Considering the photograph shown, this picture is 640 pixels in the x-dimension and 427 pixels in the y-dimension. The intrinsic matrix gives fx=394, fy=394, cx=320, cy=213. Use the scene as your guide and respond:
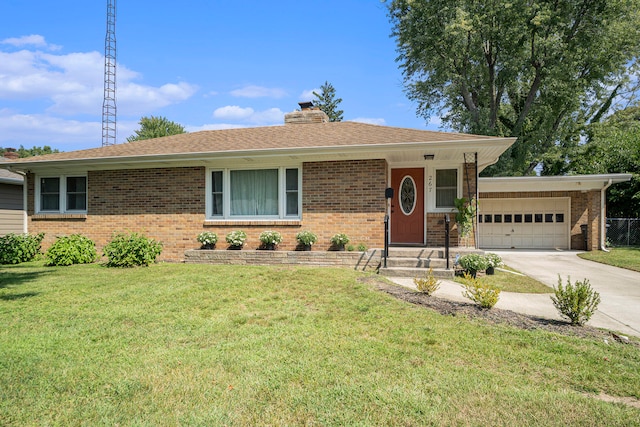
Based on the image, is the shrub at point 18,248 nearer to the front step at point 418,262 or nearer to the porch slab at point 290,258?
the porch slab at point 290,258

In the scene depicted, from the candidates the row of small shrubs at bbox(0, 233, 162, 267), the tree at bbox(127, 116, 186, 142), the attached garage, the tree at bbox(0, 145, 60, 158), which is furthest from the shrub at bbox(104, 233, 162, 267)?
the tree at bbox(0, 145, 60, 158)

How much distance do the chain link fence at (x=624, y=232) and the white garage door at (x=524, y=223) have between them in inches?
131

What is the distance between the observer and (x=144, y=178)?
11391 millimetres

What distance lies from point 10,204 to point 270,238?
436 inches

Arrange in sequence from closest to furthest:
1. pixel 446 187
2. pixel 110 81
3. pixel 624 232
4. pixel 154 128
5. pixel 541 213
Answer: pixel 446 187 < pixel 541 213 < pixel 624 232 < pixel 110 81 < pixel 154 128

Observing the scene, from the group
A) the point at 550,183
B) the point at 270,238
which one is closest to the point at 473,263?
the point at 270,238

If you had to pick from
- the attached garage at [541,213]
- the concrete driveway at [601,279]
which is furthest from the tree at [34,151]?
the concrete driveway at [601,279]

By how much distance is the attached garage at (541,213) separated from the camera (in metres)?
14.8

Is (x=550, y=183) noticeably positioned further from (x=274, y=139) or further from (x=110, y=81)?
(x=110, y=81)

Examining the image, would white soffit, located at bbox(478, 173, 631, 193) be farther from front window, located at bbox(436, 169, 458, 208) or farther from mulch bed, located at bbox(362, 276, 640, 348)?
mulch bed, located at bbox(362, 276, 640, 348)

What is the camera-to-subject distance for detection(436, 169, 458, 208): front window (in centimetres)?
1066

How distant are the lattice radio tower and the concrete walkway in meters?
29.1

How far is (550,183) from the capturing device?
14.6 meters

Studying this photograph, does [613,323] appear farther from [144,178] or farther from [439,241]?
[144,178]
